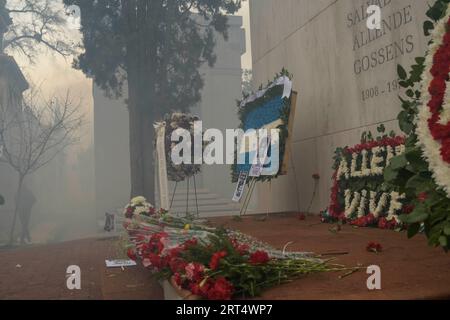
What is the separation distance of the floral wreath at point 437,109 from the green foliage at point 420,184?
8cm

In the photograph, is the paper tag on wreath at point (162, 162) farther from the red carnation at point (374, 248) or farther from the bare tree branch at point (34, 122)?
the bare tree branch at point (34, 122)

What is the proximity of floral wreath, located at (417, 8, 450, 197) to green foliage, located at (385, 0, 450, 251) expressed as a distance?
8 centimetres

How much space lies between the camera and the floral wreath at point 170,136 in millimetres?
7258

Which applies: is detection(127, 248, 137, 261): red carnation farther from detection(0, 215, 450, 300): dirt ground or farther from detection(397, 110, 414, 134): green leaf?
detection(397, 110, 414, 134): green leaf

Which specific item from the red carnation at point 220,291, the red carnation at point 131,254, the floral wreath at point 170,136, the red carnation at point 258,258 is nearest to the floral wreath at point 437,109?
the red carnation at point 258,258

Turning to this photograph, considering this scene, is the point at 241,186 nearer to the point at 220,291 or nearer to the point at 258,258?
the point at 258,258

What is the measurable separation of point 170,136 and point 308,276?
515 cm

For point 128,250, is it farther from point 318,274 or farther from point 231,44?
point 231,44

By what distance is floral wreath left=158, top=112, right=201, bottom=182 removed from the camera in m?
7.26

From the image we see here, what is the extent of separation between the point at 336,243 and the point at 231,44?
1534 centimetres

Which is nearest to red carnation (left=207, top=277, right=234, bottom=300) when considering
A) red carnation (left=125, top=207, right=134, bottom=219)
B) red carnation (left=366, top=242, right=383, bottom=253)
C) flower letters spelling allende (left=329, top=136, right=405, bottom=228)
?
red carnation (left=366, top=242, right=383, bottom=253)

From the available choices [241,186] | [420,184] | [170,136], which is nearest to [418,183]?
[420,184]

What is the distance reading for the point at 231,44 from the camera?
18.3 meters

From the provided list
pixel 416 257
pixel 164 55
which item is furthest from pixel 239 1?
pixel 416 257
